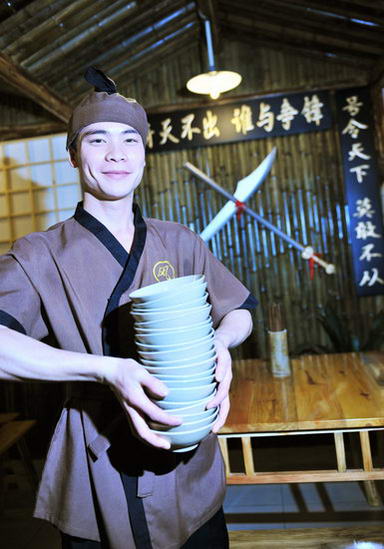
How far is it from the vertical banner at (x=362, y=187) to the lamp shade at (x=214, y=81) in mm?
1449

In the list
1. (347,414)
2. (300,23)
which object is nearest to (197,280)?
(347,414)

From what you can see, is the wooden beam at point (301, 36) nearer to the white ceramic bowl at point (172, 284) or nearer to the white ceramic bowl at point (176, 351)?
the white ceramic bowl at point (172, 284)

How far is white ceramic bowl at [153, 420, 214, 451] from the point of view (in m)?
1.06

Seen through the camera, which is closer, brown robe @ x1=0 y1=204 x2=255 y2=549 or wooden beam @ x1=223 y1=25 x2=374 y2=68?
brown robe @ x1=0 y1=204 x2=255 y2=549

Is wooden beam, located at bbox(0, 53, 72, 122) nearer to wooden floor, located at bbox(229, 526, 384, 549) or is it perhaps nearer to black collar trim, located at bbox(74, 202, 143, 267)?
black collar trim, located at bbox(74, 202, 143, 267)

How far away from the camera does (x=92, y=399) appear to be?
1.28 m

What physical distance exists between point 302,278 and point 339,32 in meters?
2.44

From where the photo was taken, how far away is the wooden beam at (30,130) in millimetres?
5480

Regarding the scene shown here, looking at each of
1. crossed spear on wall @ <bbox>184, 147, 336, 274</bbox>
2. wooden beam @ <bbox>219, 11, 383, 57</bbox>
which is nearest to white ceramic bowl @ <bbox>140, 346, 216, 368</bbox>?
crossed spear on wall @ <bbox>184, 147, 336, 274</bbox>

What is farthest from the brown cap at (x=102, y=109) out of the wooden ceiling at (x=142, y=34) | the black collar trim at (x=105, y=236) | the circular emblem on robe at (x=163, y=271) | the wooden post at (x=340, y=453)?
the wooden ceiling at (x=142, y=34)

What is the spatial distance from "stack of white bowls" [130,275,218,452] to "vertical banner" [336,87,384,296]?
15.0 ft

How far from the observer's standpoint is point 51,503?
4.28 ft

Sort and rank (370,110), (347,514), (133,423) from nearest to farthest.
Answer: (133,423) → (347,514) → (370,110)

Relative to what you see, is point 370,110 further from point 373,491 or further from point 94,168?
point 94,168
